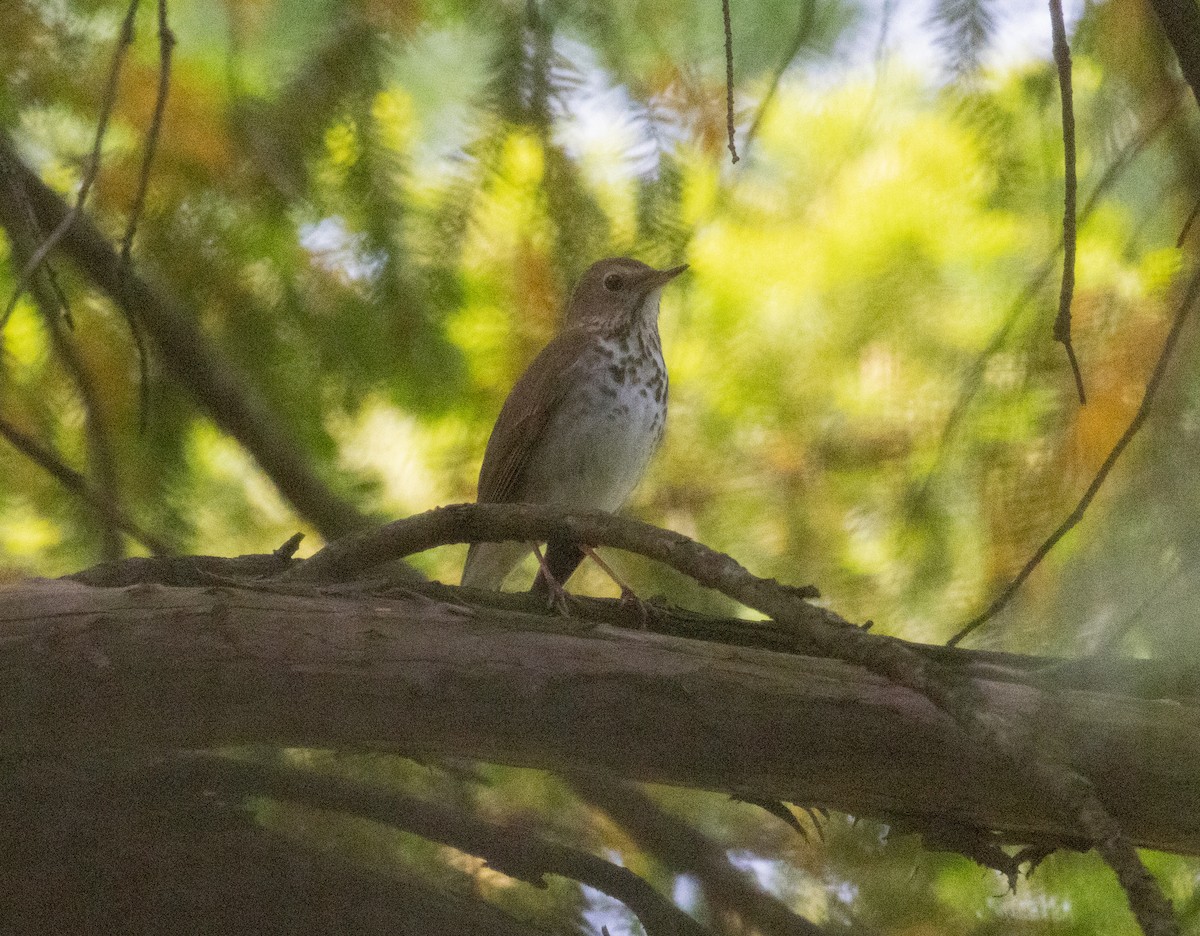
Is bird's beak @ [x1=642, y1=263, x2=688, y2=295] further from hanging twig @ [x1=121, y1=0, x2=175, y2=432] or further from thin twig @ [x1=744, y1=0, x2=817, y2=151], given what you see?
hanging twig @ [x1=121, y1=0, x2=175, y2=432]

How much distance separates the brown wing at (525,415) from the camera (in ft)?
7.40

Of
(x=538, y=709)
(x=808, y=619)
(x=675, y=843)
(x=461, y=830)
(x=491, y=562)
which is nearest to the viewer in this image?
(x=808, y=619)

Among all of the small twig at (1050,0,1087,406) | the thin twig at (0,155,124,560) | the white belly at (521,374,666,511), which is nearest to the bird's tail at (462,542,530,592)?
the white belly at (521,374,666,511)

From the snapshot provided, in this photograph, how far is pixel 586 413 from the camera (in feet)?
7.72

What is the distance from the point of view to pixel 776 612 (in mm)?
1182

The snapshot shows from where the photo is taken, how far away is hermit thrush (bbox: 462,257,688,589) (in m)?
2.28

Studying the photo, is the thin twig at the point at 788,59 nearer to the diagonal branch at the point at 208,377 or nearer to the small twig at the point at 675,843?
the diagonal branch at the point at 208,377

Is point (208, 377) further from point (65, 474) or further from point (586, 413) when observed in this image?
point (586, 413)

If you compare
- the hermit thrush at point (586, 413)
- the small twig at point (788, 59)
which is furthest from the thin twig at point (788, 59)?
the hermit thrush at point (586, 413)

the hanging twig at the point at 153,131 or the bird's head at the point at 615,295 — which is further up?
the bird's head at the point at 615,295

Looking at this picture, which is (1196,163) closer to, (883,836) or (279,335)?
(883,836)

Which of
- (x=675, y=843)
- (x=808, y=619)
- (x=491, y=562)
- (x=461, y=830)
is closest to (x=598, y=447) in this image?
(x=491, y=562)

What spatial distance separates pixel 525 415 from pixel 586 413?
15cm

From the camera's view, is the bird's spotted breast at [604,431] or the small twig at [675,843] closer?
the small twig at [675,843]
